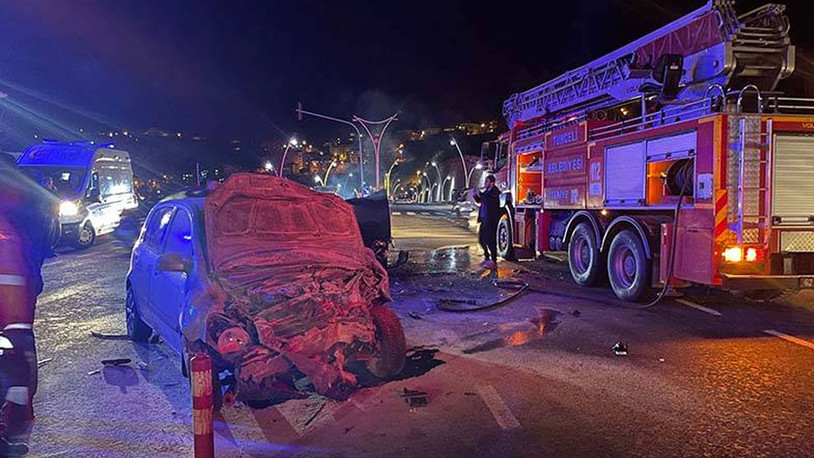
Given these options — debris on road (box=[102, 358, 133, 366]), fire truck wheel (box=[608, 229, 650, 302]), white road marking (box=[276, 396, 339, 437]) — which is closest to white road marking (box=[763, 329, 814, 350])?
fire truck wheel (box=[608, 229, 650, 302])

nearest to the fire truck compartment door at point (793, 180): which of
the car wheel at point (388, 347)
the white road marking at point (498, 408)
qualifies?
the white road marking at point (498, 408)

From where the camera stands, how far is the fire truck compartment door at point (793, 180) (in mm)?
8109

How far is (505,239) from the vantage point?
51.0 feet

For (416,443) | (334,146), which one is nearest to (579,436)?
(416,443)

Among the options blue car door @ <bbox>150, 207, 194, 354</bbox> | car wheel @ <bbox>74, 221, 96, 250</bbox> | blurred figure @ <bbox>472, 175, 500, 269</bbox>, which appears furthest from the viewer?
car wheel @ <bbox>74, 221, 96, 250</bbox>

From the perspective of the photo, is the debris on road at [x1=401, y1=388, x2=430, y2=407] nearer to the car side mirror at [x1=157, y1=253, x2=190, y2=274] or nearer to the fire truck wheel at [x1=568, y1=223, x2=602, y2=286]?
the car side mirror at [x1=157, y1=253, x2=190, y2=274]

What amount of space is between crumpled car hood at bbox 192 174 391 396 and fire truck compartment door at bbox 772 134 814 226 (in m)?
5.51

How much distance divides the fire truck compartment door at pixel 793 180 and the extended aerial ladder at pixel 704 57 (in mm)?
1242

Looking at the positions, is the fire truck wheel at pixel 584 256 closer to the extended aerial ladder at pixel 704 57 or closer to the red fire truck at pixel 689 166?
the red fire truck at pixel 689 166

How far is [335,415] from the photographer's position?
4.96 meters

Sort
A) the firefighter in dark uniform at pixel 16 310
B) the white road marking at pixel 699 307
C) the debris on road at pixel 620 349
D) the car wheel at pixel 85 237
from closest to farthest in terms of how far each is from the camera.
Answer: the firefighter in dark uniform at pixel 16 310, the debris on road at pixel 620 349, the white road marking at pixel 699 307, the car wheel at pixel 85 237

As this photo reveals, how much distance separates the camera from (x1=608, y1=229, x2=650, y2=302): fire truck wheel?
949 cm

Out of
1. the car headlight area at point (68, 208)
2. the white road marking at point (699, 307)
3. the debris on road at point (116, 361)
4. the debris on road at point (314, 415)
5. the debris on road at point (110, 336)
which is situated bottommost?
the debris on road at point (314, 415)

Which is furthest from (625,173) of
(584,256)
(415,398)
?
(415,398)
